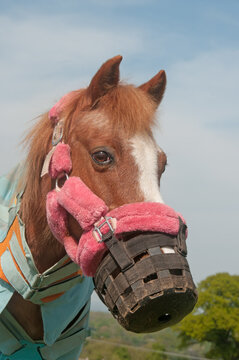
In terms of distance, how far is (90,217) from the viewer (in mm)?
2418

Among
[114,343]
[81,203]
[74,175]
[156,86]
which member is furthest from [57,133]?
[114,343]

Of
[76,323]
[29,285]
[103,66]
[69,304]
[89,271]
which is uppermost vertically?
[103,66]

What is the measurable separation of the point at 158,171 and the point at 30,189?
920 mm

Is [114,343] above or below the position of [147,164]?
below

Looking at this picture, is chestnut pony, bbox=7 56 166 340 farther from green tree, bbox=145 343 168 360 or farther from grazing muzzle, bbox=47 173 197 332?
green tree, bbox=145 343 168 360

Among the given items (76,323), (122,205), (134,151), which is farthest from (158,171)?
(76,323)

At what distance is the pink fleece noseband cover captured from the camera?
226cm

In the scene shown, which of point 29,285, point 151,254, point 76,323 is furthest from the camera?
point 76,323

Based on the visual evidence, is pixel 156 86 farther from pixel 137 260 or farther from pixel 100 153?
pixel 137 260

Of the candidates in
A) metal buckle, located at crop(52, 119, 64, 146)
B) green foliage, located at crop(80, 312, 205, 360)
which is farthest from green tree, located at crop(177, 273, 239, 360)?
metal buckle, located at crop(52, 119, 64, 146)

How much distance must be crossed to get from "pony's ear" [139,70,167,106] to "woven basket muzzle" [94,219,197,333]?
118 cm

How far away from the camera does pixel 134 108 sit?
2.73 m

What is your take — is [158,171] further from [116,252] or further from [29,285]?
[29,285]

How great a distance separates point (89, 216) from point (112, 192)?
0.17 meters
